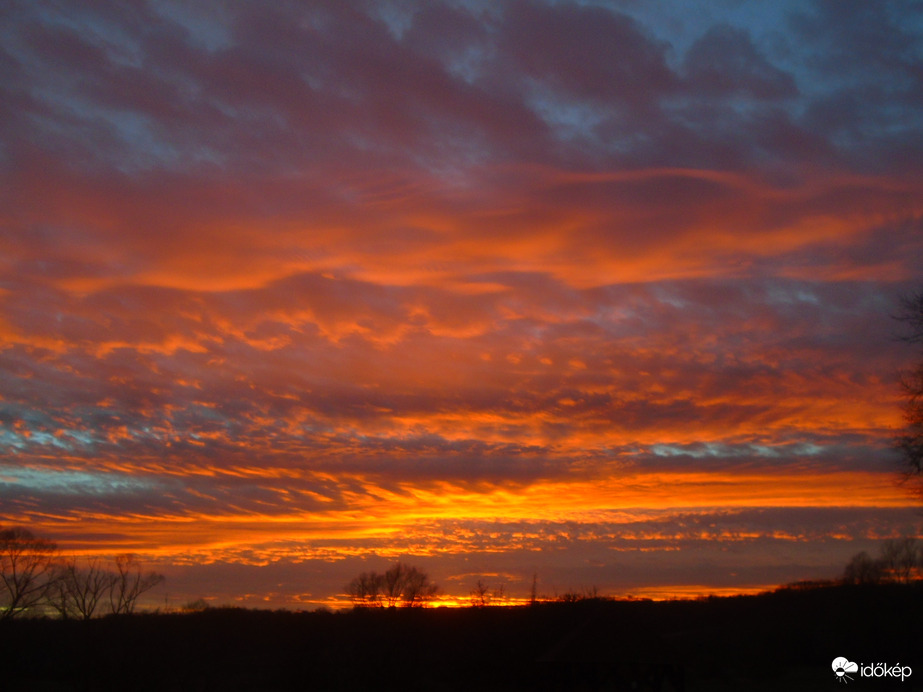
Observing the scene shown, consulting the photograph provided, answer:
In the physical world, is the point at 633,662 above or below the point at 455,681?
above

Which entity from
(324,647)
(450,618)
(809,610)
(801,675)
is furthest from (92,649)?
(809,610)

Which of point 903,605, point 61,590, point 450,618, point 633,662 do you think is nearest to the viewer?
point 633,662

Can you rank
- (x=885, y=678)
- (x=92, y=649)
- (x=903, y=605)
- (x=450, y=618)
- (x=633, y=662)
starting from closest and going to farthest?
(x=633, y=662) → (x=885, y=678) → (x=903, y=605) → (x=92, y=649) → (x=450, y=618)

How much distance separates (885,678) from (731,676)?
1373 cm

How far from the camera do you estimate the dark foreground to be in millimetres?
50344

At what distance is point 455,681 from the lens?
55.8m

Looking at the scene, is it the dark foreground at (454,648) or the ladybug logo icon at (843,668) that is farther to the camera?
the dark foreground at (454,648)

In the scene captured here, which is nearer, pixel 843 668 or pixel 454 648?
pixel 843 668

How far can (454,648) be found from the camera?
203 ft

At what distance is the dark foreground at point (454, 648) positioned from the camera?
50.3 metres

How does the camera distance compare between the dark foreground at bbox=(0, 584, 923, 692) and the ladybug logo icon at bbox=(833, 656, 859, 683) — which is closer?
the ladybug logo icon at bbox=(833, 656, 859, 683)

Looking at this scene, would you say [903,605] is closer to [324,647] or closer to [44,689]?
[324,647]

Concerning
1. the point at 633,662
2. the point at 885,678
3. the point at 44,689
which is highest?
the point at 633,662

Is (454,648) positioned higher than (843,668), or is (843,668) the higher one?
(843,668)
